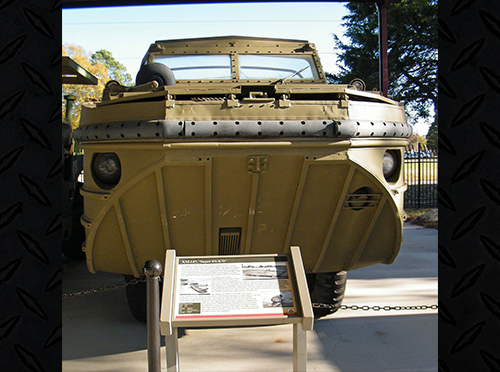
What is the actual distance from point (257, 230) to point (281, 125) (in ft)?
2.64

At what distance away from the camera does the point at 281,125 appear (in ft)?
9.70

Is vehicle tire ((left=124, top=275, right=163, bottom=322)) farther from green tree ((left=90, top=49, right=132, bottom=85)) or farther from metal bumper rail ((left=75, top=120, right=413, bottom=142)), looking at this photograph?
green tree ((left=90, top=49, right=132, bottom=85))

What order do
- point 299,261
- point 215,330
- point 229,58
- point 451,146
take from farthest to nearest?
point 229,58, point 215,330, point 299,261, point 451,146

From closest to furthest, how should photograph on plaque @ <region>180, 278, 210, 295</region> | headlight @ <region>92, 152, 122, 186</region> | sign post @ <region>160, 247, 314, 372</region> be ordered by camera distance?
sign post @ <region>160, 247, 314, 372</region> < photograph on plaque @ <region>180, 278, 210, 295</region> < headlight @ <region>92, 152, 122, 186</region>

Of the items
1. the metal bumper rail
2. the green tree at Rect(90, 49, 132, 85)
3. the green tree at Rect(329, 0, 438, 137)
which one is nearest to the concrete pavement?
the metal bumper rail

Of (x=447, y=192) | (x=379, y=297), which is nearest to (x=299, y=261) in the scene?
(x=447, y=192)

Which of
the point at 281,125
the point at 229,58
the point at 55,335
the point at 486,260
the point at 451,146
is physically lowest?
the point at 55,335

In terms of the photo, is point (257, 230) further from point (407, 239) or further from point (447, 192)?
point (407, 239)

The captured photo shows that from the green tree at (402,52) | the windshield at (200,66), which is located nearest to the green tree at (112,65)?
the green tree at (402,52)

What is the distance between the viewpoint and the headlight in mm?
3285

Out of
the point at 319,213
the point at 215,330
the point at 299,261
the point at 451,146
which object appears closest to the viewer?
the point at 451,146

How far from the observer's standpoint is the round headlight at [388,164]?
11.3 ft

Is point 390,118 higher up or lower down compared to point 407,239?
higher up

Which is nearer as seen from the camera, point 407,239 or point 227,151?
point 227,151
